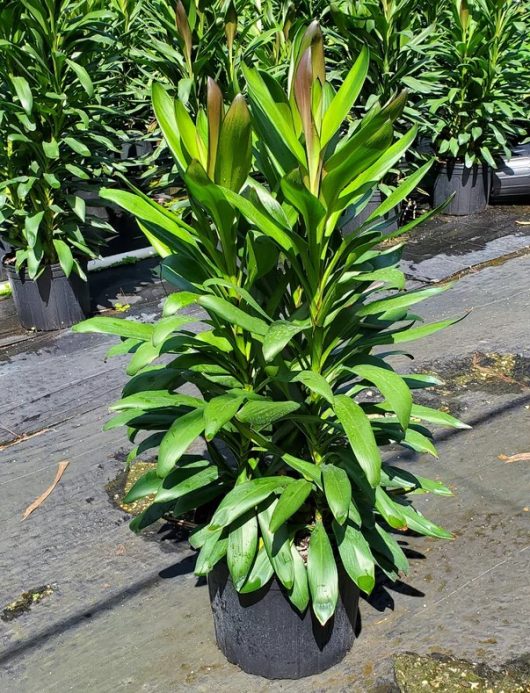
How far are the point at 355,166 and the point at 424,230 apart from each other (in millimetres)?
5422

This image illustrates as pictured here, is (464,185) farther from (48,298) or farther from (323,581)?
(323,581)

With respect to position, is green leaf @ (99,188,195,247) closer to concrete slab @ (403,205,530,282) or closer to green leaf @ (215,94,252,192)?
green leaf @ (215,94,252,192)

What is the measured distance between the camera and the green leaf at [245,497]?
217 cm

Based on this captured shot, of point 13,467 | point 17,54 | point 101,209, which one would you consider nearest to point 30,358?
point 13,467

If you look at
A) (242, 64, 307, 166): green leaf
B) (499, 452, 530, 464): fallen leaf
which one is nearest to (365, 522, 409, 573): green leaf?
(242, 64, 307, 166): green leaf

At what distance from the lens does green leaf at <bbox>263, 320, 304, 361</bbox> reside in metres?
1.91

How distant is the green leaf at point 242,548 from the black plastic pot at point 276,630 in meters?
0.14

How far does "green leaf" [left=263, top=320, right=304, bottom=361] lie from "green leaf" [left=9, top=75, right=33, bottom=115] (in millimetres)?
3232

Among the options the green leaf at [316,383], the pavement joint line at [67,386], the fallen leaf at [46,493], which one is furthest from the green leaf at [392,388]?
the pavement joint line at [67,386]

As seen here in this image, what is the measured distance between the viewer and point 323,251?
2.16 metres

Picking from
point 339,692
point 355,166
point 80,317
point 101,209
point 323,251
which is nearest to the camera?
point 355,166

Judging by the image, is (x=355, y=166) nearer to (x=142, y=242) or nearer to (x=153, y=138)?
(x=153, y=138)

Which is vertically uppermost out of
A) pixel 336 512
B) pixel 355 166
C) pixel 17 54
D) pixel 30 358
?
Result: pixel 17 54

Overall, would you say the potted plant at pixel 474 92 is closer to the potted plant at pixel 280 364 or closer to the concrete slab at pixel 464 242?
the concrete slab at pixel 464 242
